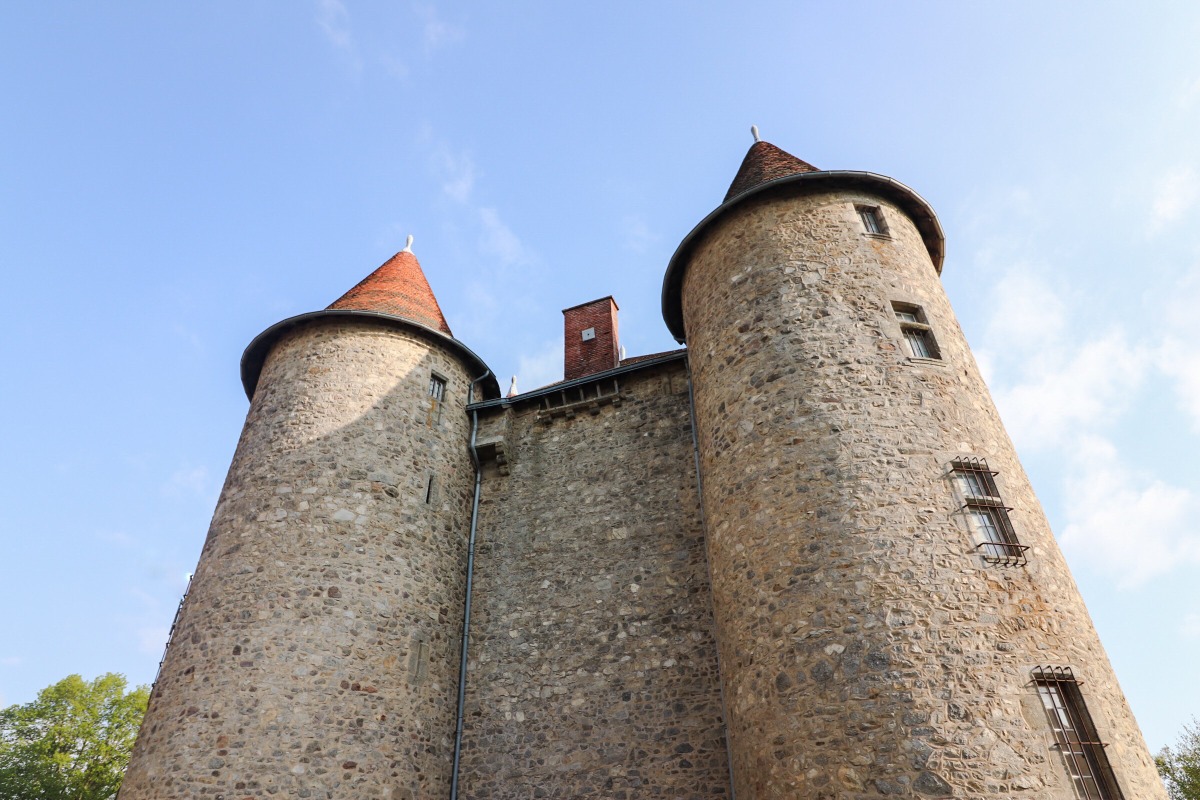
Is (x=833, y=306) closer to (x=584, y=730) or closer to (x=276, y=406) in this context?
(x=584, y=730)

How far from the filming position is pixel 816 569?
8.48 metres

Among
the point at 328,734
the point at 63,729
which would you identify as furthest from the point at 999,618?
the point at 63,729

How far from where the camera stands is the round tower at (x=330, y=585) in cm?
981

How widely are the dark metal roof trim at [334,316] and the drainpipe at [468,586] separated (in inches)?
13.5

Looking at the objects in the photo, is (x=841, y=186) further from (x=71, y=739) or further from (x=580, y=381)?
(x=71, y=739)

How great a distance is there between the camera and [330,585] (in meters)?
11.0

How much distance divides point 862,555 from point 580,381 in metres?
7.17

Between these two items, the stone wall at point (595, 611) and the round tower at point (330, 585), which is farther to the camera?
the stone wall at point (595, 611)

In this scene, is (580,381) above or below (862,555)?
above

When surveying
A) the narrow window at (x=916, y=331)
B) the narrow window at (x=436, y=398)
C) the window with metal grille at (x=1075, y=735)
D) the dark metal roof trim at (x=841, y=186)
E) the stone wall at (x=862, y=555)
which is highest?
the dark metal roof trim at (x=841, y=186)

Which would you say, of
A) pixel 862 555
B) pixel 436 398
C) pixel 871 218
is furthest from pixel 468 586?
pixel 871 218

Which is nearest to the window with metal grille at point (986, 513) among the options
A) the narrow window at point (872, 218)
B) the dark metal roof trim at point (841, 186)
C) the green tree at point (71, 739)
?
the narrow window at point (872, 218)

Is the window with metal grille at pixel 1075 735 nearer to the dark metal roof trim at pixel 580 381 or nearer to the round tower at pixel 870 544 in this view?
the round tower at pixel 870 544

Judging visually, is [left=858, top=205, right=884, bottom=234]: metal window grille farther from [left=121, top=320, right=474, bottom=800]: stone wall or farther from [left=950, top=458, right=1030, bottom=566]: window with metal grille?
[left=121, top=320, right=474, bottom=800]: stone wall
